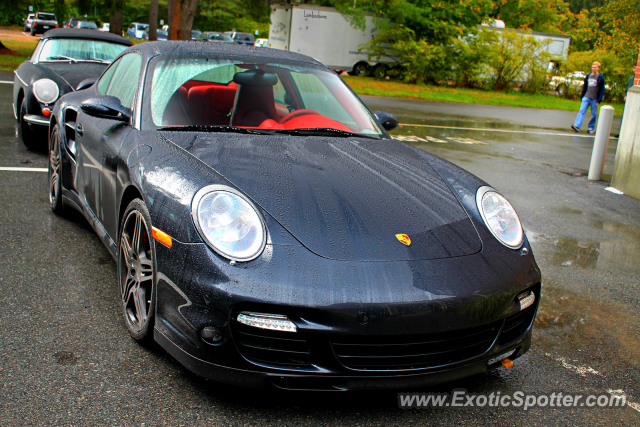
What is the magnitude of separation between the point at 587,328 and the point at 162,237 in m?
2.51

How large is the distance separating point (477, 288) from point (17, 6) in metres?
23.8

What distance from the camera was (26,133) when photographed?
23.1 feet

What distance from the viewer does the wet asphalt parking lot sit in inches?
91.4

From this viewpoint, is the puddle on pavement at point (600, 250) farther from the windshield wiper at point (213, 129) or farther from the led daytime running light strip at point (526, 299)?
the windshield wiper at point (213, 129)

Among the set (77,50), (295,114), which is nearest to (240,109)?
(295,114)

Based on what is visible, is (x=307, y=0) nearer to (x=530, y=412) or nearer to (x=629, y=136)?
(x=629, y=136)

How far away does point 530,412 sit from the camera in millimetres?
2510

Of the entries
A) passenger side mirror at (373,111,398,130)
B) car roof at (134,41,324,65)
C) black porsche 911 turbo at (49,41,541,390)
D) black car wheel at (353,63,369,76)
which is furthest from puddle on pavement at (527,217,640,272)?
black car wheel at (353,63,369,76)

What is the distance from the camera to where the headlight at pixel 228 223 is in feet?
7.48

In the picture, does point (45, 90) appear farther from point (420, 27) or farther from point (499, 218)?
point (420, 27)

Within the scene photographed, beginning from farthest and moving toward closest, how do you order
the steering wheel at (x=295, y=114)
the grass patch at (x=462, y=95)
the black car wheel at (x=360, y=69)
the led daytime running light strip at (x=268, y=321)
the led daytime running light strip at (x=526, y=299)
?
the black car wheel at (x=360, y=69) → the grass patch at (x=462, y=95) → the steering wheel at (x=295, y=114) → the led daytime running light strip at (x=526, y=299) → the led daytime running light strip at (x=268, y=321)

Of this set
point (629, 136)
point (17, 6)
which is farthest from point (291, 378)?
point (17, 6)

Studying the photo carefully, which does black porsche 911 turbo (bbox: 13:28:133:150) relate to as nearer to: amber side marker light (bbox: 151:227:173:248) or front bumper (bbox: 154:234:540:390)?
amber side marker light (bbox: 151:227:173:248)

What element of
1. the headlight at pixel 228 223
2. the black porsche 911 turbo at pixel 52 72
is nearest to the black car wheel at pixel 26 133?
the black porsche 911 turbo at pixel 52 72
